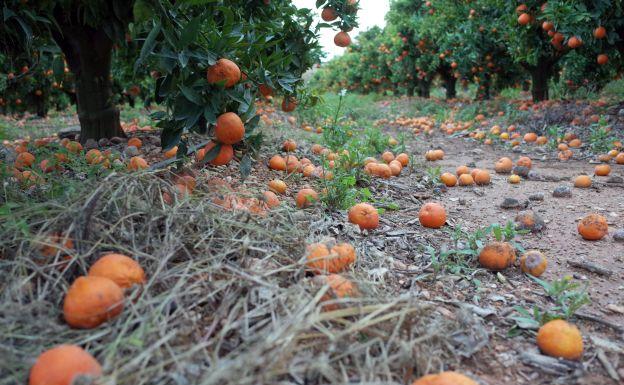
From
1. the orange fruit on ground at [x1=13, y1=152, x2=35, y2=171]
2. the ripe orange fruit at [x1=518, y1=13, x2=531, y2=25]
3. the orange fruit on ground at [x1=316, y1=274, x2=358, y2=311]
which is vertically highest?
the ripe orange fruit at [x1=518, y1=13, x2=531, y2=25]

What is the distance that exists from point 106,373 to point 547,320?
1.87 m

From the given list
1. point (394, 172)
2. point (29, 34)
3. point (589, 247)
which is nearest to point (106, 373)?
point (29, 34)

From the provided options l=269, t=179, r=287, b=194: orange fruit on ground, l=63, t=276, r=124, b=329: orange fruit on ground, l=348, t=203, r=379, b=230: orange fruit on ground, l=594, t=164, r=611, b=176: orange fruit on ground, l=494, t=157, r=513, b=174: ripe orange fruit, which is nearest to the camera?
l=63, t=276, r=124, b=329: orange fruit on ground

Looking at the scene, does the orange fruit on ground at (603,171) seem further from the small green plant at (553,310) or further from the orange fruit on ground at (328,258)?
the orange fruit on ground at (328,258)

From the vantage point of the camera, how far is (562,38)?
724cm

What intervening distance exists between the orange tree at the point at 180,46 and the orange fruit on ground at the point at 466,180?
2124 millimetres

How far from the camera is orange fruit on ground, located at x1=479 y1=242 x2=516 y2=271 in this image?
2.68 m

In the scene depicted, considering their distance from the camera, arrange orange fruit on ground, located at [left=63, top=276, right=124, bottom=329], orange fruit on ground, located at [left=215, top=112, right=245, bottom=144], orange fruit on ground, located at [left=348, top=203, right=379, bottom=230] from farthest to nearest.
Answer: orange fruit on ground, located at [left=348, top=203, right=379, bottom=230] → orange fruit on ground, located at [left=215, top=112, right=245, bottom=144] → orange fruit on ground, located at [left=63, top=276, right=124, bottom=329]

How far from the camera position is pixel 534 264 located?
2629 mm

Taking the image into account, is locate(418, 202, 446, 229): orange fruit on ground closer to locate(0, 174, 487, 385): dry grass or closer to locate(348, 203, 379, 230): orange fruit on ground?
locate(348, 203, 379, 230): orange fruit on ground

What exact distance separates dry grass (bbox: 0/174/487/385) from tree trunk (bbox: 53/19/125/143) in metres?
3.51

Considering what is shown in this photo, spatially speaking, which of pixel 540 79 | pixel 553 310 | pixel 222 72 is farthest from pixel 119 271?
pixel 540 79

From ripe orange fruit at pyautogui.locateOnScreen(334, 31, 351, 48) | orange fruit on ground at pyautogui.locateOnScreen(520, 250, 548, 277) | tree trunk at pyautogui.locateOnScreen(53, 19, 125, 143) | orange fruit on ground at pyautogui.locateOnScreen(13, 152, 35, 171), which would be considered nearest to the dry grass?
orange fruit on ground at pyautogui.locateOnScreen(520, 250, 548, 277)

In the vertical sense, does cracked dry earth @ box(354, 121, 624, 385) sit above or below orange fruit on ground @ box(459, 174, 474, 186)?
below
